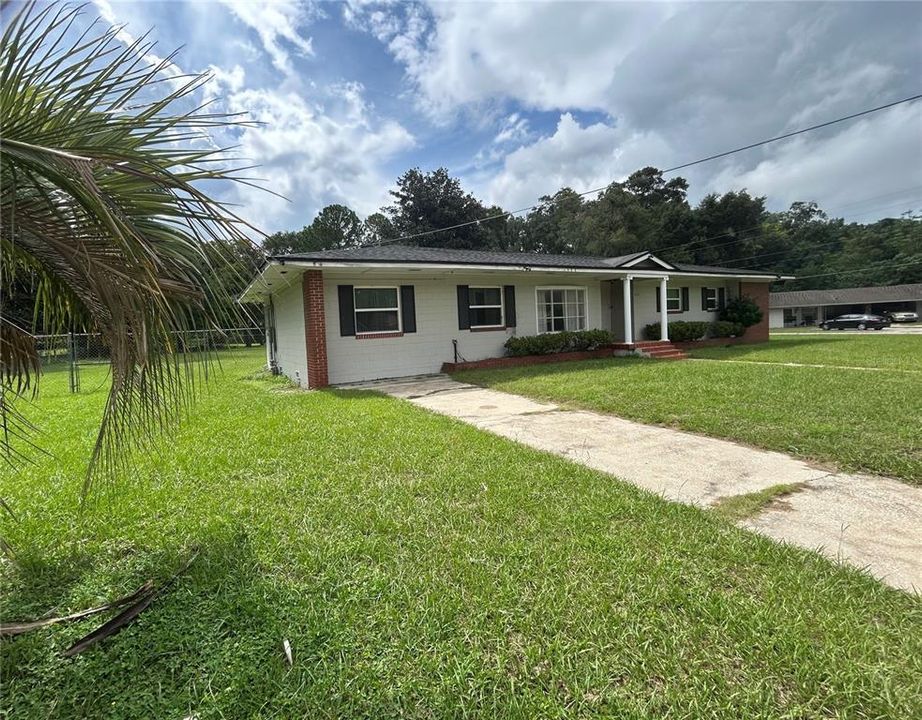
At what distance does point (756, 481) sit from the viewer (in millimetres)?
3674

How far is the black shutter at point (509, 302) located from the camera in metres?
12.7

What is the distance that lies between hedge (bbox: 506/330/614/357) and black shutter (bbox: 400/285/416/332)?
293cm

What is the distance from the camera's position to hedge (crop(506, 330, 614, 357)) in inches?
491

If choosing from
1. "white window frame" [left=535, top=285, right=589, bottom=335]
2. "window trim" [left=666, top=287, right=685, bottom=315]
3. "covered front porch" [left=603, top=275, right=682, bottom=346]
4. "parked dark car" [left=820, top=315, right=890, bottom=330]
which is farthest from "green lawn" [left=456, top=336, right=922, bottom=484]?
"parked dark car" [left=820, top=315, right=890, bottom=330]

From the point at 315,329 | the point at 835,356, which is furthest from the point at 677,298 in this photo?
the point at 315,329

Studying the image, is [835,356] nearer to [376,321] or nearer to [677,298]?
[677,298]

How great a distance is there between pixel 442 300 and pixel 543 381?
12.3ft

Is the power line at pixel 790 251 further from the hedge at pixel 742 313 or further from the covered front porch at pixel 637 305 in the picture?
the covered front porch at pixel 637 305

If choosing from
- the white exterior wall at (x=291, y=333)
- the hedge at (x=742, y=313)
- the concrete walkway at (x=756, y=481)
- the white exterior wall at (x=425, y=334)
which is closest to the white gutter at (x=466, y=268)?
the white exterior wall at (x=291, y=333)

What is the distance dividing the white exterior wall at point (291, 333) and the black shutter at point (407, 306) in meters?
2.33

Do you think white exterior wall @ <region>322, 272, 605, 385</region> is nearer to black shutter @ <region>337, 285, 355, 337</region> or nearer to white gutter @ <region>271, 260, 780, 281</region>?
black shutter @ <region>337, 285, 355, 337</region>

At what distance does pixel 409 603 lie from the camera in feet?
6.86

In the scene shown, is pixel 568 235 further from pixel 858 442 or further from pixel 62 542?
pixel 62 542

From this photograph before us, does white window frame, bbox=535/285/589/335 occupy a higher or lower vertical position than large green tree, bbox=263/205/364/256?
lower
